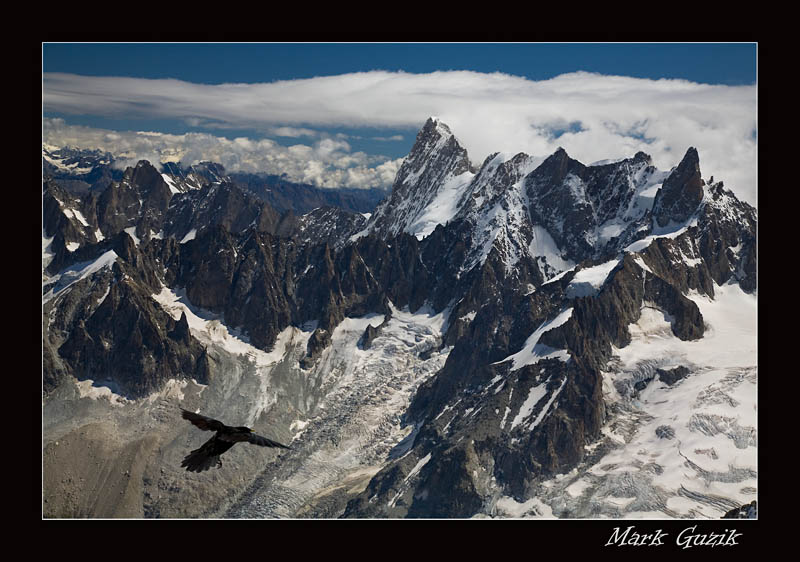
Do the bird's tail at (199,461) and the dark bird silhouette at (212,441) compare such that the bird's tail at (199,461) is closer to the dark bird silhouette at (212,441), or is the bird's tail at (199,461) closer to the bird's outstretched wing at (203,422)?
the dark bird silhouette at (212,441)

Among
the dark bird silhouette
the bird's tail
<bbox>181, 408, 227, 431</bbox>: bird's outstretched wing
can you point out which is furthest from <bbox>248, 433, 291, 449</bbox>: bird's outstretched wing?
the bird's tail

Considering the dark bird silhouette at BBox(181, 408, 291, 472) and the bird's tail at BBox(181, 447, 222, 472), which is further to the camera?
the bird's tail at BBox(181, 447, 222, 472)

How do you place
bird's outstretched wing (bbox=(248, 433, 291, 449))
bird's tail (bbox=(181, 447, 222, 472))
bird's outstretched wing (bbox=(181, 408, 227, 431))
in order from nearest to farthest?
bird's outstretched wing (bbox=(248, 433, 291, 449)), bird's outstretched wing (bbox=(181, 408, 227, 431)), bird's tail (bbox=(181, 447, 222, 472))

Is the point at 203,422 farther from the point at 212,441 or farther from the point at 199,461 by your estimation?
the point at 199,461

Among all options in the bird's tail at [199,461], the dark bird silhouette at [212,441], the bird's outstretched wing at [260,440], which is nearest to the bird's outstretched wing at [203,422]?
the dark bird silhouette at [212,441]

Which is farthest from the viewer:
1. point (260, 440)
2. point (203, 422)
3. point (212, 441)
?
point (212, 441)

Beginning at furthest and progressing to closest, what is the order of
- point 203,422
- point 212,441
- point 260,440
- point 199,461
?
point 212,441, point 203,422, point 199,461, point 260,440

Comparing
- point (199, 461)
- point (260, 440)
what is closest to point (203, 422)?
point (199, 461)

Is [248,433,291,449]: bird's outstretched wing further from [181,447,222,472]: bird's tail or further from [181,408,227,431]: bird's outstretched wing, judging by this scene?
[181,447,222,472]: bird's tail
